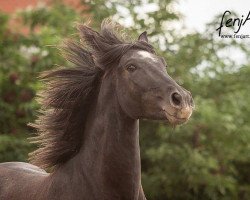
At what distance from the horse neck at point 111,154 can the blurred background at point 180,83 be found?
4.04m

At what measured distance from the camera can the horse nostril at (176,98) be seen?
8.82ft

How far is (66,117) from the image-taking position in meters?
3.53

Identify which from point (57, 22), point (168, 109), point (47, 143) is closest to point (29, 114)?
point (57, 22)

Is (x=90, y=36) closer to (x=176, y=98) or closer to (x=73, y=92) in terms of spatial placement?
(x=73, y=92)

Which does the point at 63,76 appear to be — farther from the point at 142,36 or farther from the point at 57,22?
the point at 57,22

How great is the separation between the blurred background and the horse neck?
13.3 feet

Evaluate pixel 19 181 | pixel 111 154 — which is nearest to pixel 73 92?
pixel 111 154

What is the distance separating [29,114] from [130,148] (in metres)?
5.28

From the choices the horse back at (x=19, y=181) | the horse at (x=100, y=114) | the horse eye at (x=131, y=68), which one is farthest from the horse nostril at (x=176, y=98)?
the horse back at (x=19, y=181)

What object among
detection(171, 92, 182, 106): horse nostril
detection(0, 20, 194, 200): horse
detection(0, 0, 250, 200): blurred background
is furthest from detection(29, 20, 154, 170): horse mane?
detection(0, 0, 250, 200): blurred background

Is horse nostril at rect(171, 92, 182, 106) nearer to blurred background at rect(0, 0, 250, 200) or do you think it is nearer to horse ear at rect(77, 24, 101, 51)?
horse ear at rect(77, 24, 101, 51)

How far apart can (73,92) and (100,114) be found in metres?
0.33

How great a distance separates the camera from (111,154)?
10.1 ft

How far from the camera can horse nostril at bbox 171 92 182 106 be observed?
269cm
